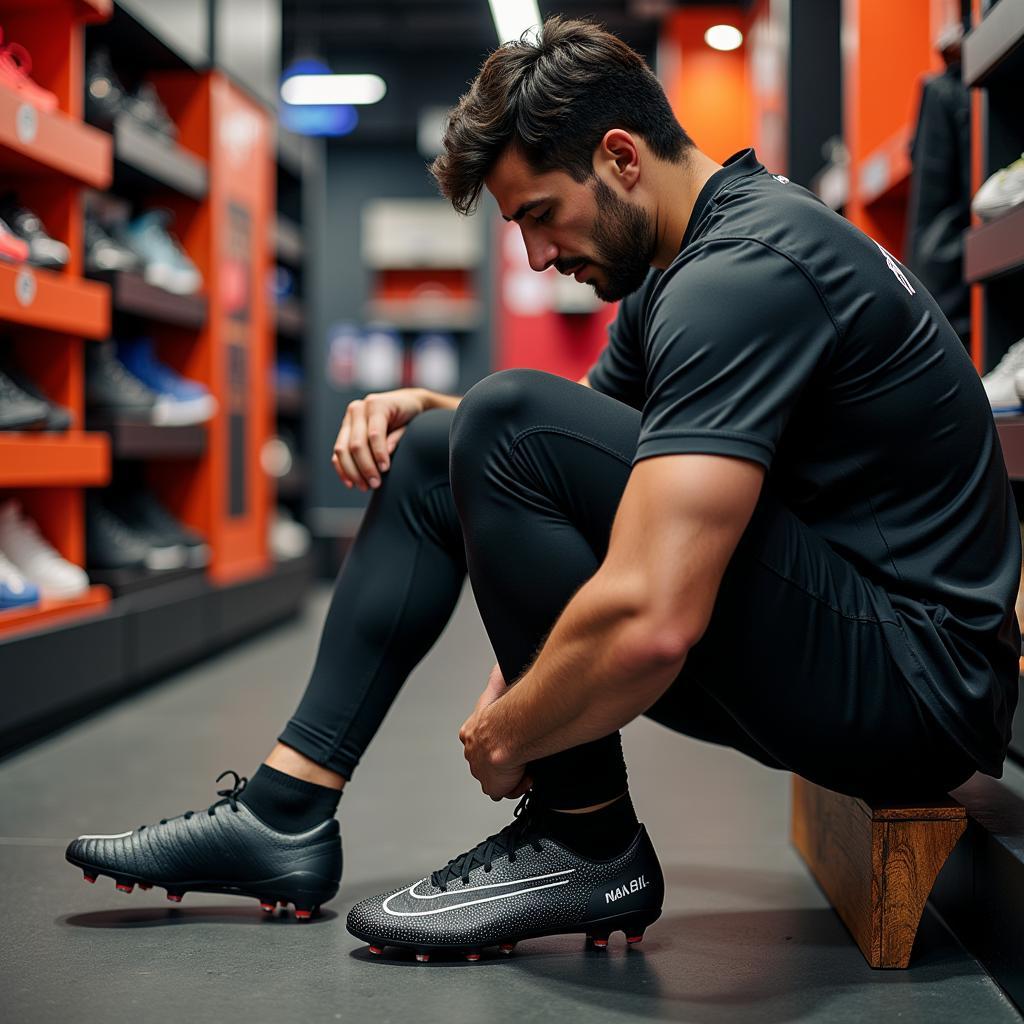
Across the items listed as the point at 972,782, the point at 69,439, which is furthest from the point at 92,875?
the point at 69,439

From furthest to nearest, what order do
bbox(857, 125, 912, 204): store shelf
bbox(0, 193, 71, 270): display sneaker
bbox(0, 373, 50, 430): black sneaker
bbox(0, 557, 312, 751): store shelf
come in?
bbox(857, 125, 912, 204): store shelf, bbox(0, 193, 71, 270): display sneaker, bbox(0, 373, 50, 430): black sneaker, bbox(0, 557, 312, 751): store shelf

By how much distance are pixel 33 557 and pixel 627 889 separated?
6.34 ft

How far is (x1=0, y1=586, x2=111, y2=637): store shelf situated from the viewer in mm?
2613

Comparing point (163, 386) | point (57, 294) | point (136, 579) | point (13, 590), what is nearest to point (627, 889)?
point (13, 590)

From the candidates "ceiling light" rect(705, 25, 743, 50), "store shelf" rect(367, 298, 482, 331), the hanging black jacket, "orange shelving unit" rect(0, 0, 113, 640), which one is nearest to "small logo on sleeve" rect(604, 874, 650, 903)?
"orange shelving unit" rect(0, 0, 113, 640)

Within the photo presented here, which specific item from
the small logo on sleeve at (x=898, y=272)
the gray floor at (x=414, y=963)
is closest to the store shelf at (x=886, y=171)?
the gray floor at (x=414, y=963)

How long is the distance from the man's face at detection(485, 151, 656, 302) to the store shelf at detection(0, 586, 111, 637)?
5.27 ft

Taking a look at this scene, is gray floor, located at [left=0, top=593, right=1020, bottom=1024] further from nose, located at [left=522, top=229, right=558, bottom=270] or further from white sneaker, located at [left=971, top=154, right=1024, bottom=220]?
white sneaker, located at [left=971, top=154, right=1024, bottom=220]

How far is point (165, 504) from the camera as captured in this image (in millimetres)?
4238

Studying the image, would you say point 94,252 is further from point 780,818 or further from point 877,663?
point 877,663

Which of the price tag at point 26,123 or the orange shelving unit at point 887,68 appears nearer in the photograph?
the price tag at point 26,123

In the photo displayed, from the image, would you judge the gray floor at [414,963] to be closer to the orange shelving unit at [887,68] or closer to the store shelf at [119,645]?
the store shelf at [119,645]

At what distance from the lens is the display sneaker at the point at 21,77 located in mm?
2670

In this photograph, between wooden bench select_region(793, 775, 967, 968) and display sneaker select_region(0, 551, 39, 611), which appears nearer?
Result: wooden bench select_region(793, 775, 967, 968)
